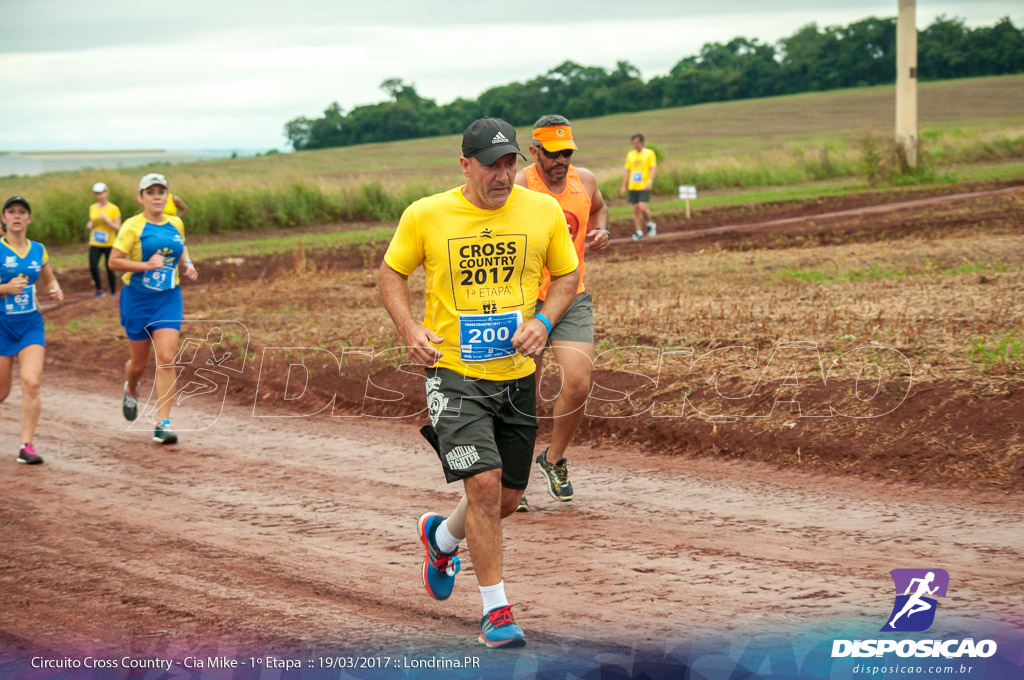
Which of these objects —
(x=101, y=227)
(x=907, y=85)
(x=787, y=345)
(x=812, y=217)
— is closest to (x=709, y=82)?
(x=907, y=85)

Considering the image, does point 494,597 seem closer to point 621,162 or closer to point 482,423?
point 482,423

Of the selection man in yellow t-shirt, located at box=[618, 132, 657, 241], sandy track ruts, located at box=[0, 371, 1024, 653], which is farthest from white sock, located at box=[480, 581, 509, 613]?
man in yellow t-shirt, located at box=[618, 132, 657, 241]

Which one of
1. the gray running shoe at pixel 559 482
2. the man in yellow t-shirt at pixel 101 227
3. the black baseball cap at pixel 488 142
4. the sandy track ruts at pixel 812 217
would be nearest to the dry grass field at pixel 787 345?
the man in yellow t-shirt at pixel 101 227

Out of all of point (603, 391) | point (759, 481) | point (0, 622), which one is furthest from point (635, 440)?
point (0, 622)

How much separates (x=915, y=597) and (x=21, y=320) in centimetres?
762

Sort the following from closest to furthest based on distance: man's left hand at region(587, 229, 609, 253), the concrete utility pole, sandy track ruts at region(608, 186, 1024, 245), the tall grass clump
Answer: man's left hand at region(587, 229, 609, 253), sandy track ruts at region(608, 186, 1024, 245), the tall grass clump, the concrete utility pole

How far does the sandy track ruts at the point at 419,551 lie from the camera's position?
4.78 m

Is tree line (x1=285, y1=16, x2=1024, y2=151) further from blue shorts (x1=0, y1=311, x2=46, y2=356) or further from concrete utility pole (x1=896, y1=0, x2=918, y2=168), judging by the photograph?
blue shorts (x1=0, y1=311, x2=46, y2=356)

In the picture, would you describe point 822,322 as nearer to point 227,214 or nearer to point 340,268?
point 340,268

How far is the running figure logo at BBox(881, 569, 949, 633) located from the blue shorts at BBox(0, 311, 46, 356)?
23.9 feet

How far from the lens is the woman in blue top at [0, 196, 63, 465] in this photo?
8664mm

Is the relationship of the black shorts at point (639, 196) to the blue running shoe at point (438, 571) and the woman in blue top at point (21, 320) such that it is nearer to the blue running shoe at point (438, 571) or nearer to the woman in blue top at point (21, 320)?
the woman in blue top at point (21, 320)

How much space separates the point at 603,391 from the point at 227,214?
25.3 metres

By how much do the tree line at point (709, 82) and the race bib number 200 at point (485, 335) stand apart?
88.6m
